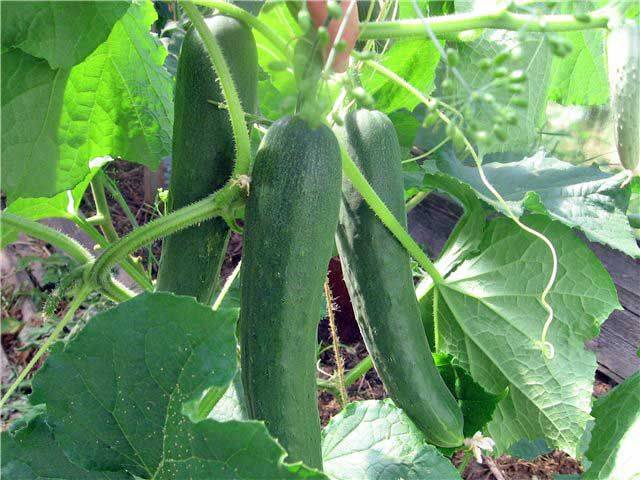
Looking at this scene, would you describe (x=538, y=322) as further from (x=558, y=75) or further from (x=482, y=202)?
(x=558, y=75)

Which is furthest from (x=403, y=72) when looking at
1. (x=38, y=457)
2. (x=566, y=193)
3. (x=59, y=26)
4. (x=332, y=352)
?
(x=332, y=352)

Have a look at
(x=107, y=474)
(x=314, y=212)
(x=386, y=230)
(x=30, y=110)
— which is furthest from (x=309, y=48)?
(x=107, y=474)

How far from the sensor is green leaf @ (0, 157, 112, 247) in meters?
1.59

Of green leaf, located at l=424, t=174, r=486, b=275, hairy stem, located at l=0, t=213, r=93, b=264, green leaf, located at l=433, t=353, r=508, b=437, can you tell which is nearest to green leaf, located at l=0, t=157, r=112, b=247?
hairy stem, located at l=0, t=213, r=93, b=264

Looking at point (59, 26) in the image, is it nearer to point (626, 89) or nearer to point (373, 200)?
point (373, 200)

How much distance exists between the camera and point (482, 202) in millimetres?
1541

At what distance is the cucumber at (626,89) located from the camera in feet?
4.34

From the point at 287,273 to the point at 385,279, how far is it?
25 cm

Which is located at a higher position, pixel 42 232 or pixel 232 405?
pixel 42 232

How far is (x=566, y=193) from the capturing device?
160cm

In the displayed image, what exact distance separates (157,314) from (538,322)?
85 cm

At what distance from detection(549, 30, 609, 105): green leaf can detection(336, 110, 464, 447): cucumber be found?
2.34 ft

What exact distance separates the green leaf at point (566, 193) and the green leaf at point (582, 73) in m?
0.19

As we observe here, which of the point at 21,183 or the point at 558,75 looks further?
the point at 558,75
